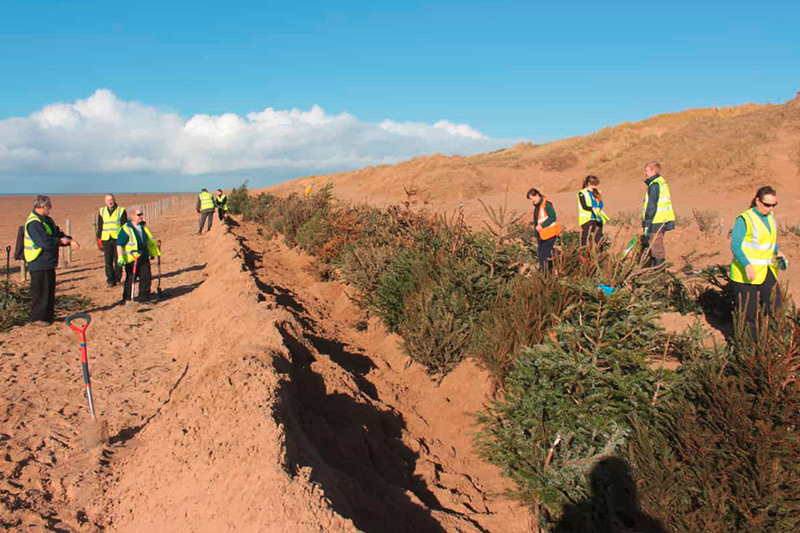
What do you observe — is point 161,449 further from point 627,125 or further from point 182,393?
point 627,125

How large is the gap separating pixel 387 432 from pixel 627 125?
164ft

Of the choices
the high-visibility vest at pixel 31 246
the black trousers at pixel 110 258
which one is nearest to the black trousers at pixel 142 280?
the black trousers at pixel 110 258

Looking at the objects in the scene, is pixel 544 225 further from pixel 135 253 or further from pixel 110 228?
pixel 110 228

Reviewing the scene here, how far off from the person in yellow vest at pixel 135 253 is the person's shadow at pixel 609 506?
7.62 metres

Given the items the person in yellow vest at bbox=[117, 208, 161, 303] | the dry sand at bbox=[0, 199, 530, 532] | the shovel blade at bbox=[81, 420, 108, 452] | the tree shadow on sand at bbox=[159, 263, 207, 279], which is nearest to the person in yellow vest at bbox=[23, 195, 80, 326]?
the dry sand at bbox=[0, 199, 530, 532]

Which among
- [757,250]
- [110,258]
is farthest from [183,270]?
[757,250]

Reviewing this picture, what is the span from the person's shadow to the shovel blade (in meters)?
3.69

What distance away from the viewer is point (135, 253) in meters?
9.23

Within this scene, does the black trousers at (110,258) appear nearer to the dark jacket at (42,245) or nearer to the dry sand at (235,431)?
the dry sand at (235,431)

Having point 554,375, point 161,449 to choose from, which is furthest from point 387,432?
point 161,449

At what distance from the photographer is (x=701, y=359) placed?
4.23 metres

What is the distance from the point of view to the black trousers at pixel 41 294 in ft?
25.1

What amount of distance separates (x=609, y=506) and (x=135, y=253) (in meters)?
7.96

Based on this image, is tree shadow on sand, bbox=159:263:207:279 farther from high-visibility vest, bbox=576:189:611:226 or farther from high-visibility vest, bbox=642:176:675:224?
high-visibility vest, bbox=642:176:675:224
